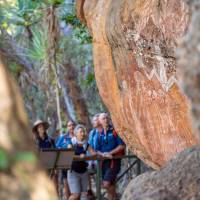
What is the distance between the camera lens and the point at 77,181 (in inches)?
431

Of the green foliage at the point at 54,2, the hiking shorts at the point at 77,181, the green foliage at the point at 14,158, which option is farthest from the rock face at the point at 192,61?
the green foliage at the point at 54,2

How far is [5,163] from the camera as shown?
8.30 ft

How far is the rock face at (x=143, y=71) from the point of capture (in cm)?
857

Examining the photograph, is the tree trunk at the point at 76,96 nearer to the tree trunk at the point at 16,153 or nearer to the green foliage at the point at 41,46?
the green foliage at the point at 41,46

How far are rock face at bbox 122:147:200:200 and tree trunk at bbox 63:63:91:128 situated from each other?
11311mm

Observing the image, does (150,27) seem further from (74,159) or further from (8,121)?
(8,121)

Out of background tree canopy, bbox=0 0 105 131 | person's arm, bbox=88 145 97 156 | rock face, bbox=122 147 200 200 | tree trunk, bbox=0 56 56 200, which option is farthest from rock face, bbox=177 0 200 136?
background tree canopy, bbox=0 0 105 131

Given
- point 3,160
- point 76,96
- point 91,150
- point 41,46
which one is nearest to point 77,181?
point 91,150

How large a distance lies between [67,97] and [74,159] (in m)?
7.11

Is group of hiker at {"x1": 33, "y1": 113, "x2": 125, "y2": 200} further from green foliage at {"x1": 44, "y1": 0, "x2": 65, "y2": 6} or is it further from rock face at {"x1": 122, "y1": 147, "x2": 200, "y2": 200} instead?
rock face at {"x1": 122, "y1": 147, "x2": 200, "y2": 200}

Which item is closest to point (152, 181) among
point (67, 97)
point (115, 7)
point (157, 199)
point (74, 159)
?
point (157, 199)

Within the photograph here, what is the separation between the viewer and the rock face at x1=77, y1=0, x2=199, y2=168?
8570mm

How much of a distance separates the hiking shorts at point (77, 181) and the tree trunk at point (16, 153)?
26.8 feet

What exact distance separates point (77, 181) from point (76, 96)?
6.51m
